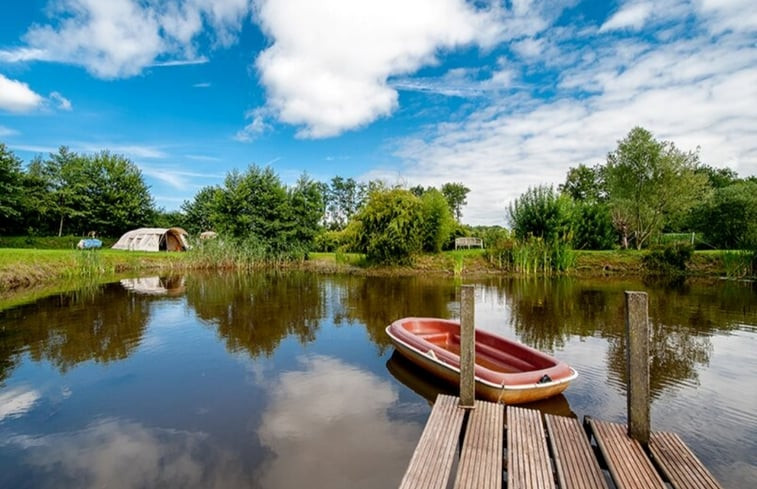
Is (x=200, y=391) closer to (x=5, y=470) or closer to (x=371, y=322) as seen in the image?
(x=5, y=470)

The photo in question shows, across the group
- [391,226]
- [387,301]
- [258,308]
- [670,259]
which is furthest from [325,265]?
[670,259]

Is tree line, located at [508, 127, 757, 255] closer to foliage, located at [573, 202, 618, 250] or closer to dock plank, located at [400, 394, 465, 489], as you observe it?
foliage, located at [573, 202, 618, 250]

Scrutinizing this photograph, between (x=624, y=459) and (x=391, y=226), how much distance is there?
766 inches

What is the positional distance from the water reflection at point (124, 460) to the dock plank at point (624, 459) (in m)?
3.41

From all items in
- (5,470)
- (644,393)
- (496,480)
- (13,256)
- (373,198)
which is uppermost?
(373,198)

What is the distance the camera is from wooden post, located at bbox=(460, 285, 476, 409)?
14.6 feet

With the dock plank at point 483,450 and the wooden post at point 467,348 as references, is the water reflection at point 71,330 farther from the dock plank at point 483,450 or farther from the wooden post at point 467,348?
the dock plank at point 483,450

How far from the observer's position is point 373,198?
2353cm

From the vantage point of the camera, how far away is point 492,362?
6449 millimetres

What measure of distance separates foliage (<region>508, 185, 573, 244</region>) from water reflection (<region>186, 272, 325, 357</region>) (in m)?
13.3

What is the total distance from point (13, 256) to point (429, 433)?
813 inches

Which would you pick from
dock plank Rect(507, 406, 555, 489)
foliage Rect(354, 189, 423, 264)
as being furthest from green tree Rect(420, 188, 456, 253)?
dock plank Rect(507, 406, 555, 489)

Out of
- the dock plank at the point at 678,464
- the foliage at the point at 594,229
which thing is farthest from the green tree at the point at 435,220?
the dock plank at the point at 678,464

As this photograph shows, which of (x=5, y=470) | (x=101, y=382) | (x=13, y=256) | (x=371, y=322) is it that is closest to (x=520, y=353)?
(x=371, y=322)
